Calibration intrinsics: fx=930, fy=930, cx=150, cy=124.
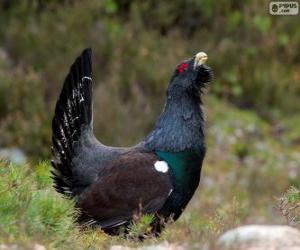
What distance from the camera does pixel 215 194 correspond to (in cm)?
1164

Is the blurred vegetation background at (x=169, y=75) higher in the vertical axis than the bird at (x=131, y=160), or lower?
lower

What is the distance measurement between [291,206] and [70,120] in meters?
2.16

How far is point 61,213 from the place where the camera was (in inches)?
219

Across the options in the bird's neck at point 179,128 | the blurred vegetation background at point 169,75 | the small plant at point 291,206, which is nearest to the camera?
the small plant at point 291,206

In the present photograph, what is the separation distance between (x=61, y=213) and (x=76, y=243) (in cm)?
22

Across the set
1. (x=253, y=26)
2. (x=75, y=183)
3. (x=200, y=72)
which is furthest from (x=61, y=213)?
(x=253, y=26)

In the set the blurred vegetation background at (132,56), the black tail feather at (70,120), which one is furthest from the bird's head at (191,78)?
the blurred vegetation background at (132,56)

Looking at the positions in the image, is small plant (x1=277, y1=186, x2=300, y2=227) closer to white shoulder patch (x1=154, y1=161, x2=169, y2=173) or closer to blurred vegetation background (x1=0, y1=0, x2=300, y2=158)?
white shoulder patch (x1=154, y1=161, x2=169, y2=173)

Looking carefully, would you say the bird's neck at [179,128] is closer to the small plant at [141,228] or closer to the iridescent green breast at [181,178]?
the iridescent green breast at [181,178]

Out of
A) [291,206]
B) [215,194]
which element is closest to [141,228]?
[291,206]

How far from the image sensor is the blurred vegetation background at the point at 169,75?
11.9 meters

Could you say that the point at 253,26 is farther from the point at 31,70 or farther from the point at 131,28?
the point at 31,70

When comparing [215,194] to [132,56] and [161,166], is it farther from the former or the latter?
[161,166]

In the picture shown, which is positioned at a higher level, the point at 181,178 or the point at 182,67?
the point at 182,67
